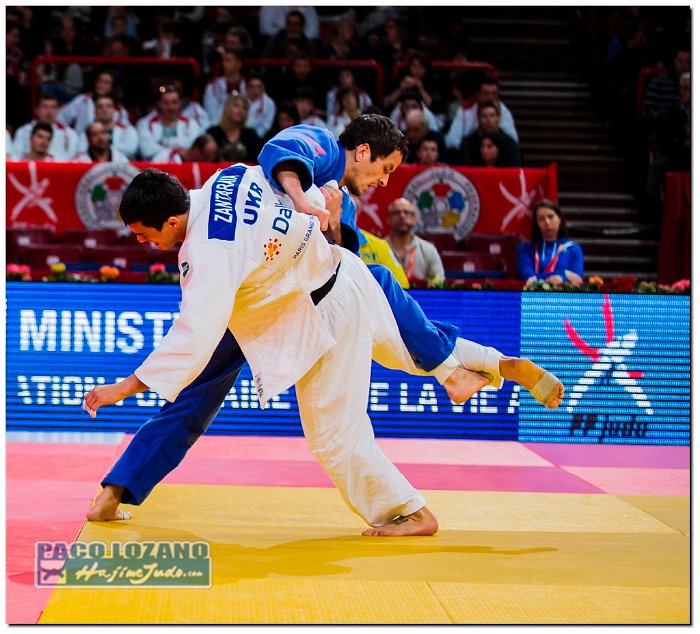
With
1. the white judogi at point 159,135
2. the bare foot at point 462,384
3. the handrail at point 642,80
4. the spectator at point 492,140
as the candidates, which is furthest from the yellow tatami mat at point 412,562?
the handrail at point 642,80

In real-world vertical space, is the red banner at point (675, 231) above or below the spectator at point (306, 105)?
below

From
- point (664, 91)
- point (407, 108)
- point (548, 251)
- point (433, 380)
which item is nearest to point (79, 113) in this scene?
point (407, 108)

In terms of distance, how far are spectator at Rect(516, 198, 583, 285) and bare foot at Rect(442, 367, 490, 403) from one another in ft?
13.8

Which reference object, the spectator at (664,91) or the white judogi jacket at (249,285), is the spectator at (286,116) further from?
the white judogi jacket at (249,285)

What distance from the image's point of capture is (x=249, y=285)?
3939 millimetres

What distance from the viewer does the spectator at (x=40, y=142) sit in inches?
393

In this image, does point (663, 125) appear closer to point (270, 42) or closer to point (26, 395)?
point (270, 42)

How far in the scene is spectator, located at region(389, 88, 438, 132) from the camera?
34.8 ft

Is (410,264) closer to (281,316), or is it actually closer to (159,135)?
(159,135)

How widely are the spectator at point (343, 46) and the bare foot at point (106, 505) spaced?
347 inches

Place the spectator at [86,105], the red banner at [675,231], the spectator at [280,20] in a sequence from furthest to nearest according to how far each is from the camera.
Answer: the spectator at [280,20] → the spectator at [86,105] → the red banner at [675,231]

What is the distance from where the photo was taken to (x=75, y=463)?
19.3 ft

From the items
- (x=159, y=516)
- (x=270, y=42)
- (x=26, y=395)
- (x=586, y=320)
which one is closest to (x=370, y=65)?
(x=270, y=42)

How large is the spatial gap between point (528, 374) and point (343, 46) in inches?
340
